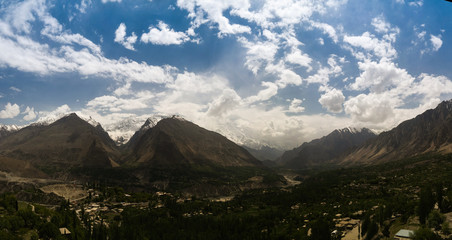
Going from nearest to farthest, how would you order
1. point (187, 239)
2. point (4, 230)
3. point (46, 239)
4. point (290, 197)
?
point (4, 230) → point (46, 239) → point (187, 239) → point (290, 197)

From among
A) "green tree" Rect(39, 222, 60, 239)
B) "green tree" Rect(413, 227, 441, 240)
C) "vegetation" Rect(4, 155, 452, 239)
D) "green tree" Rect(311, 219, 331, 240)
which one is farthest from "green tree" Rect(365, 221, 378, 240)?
"green tree" Rect(39, 222, 60, 239)

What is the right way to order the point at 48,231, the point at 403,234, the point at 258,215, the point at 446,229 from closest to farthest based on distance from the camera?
the point at 446,229 < the point at 403,234 < the point at 48,231 < the point at 258,215

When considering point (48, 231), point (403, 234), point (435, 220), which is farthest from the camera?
point (48, 231)

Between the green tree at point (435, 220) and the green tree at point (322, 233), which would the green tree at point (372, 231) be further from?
the green tree at point (435, 220)

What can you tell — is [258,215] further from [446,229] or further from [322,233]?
[446,229]

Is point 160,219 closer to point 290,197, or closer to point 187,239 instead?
point 187,239

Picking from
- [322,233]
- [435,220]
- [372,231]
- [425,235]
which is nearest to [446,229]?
[435,220]

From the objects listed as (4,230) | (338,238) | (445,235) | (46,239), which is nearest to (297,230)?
(338,238)

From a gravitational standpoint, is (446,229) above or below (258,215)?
above

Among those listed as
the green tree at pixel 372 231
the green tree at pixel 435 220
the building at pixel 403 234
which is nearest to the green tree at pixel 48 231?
the green tree at pixel 372 231

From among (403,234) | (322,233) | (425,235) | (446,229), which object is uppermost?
(446,229)

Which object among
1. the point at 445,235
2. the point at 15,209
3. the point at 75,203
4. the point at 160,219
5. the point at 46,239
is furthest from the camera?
the point at 75,203
